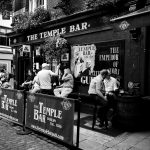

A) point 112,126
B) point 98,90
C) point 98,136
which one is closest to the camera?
point 98,136

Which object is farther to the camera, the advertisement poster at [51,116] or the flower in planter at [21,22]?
the flower in planter at [21,22]

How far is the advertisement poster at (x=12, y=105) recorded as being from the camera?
615 cm

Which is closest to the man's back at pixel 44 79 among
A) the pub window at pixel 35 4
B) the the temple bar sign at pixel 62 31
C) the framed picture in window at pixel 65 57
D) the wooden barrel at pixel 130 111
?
the framed picture in window at pixel 65 57

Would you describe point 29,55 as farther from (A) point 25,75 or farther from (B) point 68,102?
(B) point 68,102

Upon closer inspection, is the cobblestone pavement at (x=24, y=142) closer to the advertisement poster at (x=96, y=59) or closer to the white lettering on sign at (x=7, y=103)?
the white lettering on sign at (x=7, y=103)

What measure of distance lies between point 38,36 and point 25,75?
329 cm

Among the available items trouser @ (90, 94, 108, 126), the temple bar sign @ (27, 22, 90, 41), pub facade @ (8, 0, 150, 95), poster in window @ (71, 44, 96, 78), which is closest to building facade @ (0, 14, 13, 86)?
the temple bar sign @ (27, 22, 90, 41)

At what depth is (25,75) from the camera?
45.8 ft

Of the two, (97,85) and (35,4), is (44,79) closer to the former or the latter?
(97,85)

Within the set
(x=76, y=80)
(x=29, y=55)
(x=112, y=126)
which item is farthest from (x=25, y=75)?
(x=112, y=126)

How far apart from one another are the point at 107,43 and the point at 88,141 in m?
4.24

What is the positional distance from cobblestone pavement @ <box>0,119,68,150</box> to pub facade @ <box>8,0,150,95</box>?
3204mm

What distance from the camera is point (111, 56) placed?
26.7ft

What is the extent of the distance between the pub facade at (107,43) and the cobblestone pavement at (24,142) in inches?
126
